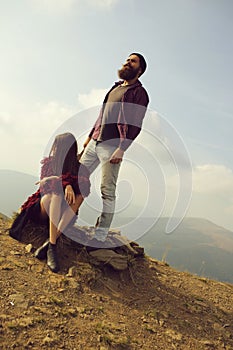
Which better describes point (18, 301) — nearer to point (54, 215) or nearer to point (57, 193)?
point (54, 215)

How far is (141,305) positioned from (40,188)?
2.69 m

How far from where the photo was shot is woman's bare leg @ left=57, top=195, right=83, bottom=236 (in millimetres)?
4645

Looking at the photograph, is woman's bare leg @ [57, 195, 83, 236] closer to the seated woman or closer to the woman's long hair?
the seated woman

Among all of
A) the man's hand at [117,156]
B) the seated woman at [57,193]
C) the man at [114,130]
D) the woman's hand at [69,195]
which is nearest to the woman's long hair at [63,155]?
the seated woman at [57,193]

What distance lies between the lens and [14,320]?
307 centimetres

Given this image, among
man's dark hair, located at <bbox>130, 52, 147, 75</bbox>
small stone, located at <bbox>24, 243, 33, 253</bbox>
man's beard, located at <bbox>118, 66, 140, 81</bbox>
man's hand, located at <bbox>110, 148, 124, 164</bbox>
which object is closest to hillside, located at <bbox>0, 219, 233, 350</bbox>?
small stone, located at <bbox>24, 243, 33, 253</bbox>

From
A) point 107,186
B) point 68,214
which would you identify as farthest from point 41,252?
point 107,186

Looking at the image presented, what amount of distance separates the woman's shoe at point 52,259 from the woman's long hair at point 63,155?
4.32 ft

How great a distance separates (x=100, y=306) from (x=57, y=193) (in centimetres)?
193

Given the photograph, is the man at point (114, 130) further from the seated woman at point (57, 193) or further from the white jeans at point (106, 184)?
the seated woman at point (57, 193)

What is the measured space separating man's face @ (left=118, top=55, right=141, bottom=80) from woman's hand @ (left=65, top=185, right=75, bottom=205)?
2617mm

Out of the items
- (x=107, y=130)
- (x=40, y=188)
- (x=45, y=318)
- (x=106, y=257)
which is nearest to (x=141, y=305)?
(x=106, y=257)

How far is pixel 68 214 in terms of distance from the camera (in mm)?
4691

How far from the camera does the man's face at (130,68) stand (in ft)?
17.5
